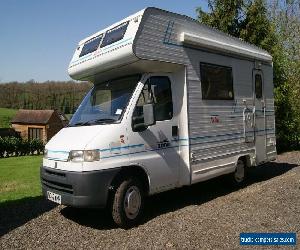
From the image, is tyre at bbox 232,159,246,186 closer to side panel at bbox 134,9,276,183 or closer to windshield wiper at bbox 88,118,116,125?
side panel at bbox 134,9,276,183

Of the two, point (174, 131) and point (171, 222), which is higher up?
point (174, 131)

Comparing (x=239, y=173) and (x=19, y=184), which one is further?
(x=19, y=184)

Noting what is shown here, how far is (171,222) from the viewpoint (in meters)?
6.69

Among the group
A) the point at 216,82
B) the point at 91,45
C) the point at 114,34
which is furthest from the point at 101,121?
the point at 216,82

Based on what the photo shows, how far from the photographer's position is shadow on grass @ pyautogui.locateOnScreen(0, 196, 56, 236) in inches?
278

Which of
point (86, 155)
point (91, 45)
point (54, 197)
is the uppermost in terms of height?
point (91, 45)

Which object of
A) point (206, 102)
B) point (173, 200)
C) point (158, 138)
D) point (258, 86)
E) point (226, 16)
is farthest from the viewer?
point (226, 16)

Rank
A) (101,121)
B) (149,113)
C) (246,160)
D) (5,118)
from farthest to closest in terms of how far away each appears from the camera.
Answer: (5,118) → (246,160) → (101,121) → (149,113)

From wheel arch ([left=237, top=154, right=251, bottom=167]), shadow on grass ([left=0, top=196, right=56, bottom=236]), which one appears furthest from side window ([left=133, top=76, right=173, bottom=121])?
wheel arch ([left=237, top=154, right=251, bottom=167])

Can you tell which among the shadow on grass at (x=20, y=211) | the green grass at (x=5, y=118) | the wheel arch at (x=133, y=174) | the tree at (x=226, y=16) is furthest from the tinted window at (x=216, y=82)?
the green grass at (x=5, y=118)

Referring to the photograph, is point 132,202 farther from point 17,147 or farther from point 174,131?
point 17,147

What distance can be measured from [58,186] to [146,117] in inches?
73.4

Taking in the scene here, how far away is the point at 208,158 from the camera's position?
8.27 meters

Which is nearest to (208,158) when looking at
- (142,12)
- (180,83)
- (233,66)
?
(180,83)
